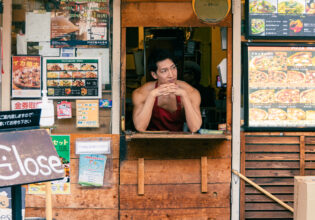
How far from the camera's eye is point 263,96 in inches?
204

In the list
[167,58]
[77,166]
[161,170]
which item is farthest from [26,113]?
[167,58]

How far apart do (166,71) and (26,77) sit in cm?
173

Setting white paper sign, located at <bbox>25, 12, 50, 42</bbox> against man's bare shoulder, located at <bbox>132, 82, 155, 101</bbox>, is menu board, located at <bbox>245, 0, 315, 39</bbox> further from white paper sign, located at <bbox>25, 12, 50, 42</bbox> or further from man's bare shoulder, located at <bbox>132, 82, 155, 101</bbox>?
white paper sign, located at <bbox>25, 12, 50, 42</bbox>

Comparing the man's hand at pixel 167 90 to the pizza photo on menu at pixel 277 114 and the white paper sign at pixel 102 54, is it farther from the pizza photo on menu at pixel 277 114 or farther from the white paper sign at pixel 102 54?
the pizza photo on menu at pixel 277 114

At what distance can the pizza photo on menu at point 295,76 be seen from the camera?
5.21 meters

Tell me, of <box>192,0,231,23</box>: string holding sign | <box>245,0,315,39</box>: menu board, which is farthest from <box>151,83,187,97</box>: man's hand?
<box>245,0,315,39</box>: menu board

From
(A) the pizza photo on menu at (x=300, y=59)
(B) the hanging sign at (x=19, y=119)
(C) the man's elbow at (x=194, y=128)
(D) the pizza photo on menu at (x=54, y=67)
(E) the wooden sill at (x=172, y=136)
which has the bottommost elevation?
(E) the wooden sill at (x=172, y=136)

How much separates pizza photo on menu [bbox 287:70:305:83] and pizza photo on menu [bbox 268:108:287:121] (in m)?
0.38

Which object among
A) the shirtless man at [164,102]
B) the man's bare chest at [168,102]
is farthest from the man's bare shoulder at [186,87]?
the man's bare chest at [168,102]

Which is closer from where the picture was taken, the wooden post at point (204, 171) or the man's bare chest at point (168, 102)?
the wooden post at point (204, 171)

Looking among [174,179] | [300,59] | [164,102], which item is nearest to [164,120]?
[164,102]

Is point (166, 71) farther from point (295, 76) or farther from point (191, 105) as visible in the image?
point (295, 76)

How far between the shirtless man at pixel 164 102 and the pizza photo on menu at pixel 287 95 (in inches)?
38.7

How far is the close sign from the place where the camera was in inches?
122
